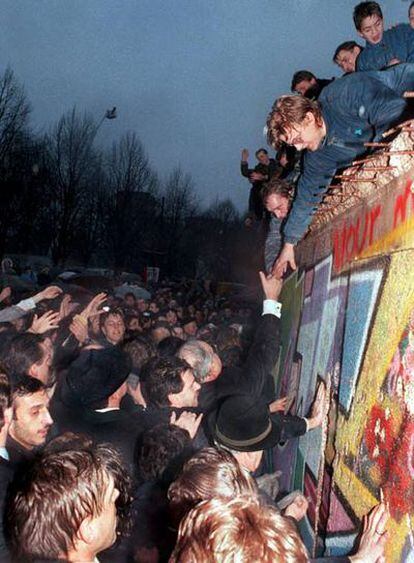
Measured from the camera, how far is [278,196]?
17.8ft

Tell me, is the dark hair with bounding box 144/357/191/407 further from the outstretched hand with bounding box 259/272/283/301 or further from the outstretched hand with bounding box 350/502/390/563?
the outstretched hand with bounding box 350/502/390/563

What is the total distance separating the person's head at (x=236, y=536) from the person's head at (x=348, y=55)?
5388 mm

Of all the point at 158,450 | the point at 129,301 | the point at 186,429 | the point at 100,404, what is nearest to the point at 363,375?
the point at 158,450

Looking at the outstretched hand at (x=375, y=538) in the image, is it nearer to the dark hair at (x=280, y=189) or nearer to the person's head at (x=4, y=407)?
the person's head at (x=4, y=407)

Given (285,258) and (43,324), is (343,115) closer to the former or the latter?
(285,258)

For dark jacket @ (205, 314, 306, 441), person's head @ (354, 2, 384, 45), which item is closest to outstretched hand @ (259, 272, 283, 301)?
dark jacket @ (205, 314, 306, 441)

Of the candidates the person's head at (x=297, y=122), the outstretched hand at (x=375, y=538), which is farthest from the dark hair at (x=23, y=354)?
the outstretched hand at (x=375, y=538)

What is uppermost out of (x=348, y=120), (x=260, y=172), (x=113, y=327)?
(x=260, y=172)

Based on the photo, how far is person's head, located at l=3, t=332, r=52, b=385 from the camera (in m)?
4.66

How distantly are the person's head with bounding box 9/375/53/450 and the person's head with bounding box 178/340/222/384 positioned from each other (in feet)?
3.73

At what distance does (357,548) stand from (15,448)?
199cm

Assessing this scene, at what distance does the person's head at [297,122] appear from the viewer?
3440mm

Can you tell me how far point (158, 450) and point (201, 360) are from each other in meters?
1.28

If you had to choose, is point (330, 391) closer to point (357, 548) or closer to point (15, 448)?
point (357, 548)
